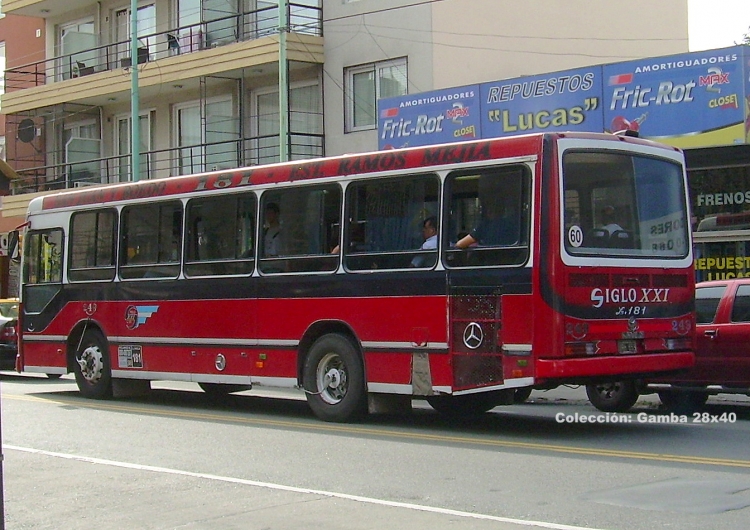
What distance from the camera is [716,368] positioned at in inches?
518

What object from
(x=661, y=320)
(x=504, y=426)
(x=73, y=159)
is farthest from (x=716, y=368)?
(x=73, y=159)

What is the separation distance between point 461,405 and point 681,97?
773cm

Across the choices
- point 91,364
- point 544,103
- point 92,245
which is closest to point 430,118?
point 544,103

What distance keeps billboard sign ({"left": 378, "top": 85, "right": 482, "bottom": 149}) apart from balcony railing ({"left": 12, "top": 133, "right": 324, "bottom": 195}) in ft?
9.57

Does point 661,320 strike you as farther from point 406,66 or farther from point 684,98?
point 406,66

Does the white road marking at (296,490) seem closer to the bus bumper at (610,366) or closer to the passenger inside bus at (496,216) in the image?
the bus bumper at (610,366)

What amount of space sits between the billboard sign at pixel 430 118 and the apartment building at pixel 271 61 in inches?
64.0

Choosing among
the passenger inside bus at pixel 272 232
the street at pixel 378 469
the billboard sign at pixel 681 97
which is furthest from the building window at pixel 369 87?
the street at pixel 378 469

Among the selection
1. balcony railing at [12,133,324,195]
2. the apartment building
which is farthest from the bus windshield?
balcony railing at [12,133,324,195]

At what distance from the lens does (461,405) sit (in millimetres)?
13969

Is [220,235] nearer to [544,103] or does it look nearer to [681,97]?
[544,103]

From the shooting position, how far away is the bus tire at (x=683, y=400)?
14257mm

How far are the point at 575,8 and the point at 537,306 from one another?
17.1 meters

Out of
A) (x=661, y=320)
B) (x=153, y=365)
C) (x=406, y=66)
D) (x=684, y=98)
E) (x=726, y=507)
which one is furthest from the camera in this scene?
(x=406, y=66)
